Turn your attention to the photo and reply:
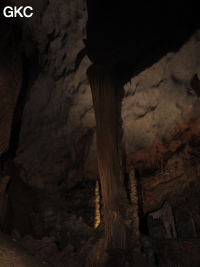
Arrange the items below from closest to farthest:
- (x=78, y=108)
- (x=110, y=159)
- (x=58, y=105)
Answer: (x=110, y=159) → (x=58, y=105) → (x=78, y=108)

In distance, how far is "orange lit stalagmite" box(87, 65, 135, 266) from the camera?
5.47 m

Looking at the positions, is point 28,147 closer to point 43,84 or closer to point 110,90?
point 43,84

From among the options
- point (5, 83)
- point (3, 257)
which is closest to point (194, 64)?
point (5, 83)

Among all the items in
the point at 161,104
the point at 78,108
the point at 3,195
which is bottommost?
the point at 3,195

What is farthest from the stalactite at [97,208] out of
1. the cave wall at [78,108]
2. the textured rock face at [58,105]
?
the textured rock face at [58,105]

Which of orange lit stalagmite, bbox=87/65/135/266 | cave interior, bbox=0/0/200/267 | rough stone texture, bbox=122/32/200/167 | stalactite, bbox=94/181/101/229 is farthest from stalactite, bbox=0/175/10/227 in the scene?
rough stone texture, bbox=122/32/200/167

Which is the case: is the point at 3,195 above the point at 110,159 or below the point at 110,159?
below

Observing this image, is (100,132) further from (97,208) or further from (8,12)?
(97,208)

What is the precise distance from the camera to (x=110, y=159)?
5922 mm

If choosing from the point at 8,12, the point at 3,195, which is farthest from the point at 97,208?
the point at 8,12

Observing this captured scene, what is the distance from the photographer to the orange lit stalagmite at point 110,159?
5.47 meters

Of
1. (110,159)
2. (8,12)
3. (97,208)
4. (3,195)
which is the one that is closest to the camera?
(8,12)

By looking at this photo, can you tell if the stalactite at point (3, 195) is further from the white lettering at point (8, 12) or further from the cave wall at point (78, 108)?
the white lettering at point (8, 12)

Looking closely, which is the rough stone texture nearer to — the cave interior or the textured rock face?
the cave interior
